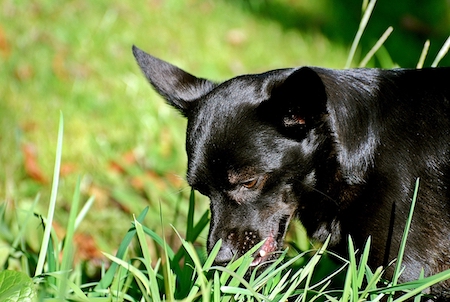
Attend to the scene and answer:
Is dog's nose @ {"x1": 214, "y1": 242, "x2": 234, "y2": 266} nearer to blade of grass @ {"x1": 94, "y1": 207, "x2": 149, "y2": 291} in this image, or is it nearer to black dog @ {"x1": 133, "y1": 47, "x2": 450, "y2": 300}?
black dog @ {"x1": 133, "y1": 47, "x2": 450, "y2": 300}

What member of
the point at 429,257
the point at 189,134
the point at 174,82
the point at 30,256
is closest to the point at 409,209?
the point at 429,257

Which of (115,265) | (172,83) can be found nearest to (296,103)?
(172,83)

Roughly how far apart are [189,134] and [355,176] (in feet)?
1.96

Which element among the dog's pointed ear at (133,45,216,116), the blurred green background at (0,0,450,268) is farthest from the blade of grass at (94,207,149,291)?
the blurred green background at (0,0,450,268)

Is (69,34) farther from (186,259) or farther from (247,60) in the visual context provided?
(186,259)

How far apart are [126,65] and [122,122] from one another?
0.78 m

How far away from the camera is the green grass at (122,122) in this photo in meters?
2.41

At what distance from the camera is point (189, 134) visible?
2.42 meters

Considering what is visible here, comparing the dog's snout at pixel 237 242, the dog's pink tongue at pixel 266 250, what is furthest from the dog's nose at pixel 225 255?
the dog's pink tongue at pixel 266 250

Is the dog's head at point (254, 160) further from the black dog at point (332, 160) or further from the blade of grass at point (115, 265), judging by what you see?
the blade of grass at point (115, 265)

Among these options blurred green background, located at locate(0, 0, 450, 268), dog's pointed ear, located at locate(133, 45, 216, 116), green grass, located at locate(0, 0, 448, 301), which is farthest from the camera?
blurred green background, located at locate(0, 0, 450, 268)

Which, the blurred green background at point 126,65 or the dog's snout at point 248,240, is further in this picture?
the blurred green background at point 126,65

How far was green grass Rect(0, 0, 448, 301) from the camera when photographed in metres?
2.41

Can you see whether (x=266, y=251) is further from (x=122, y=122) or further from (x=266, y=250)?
(x=122, y=122)
